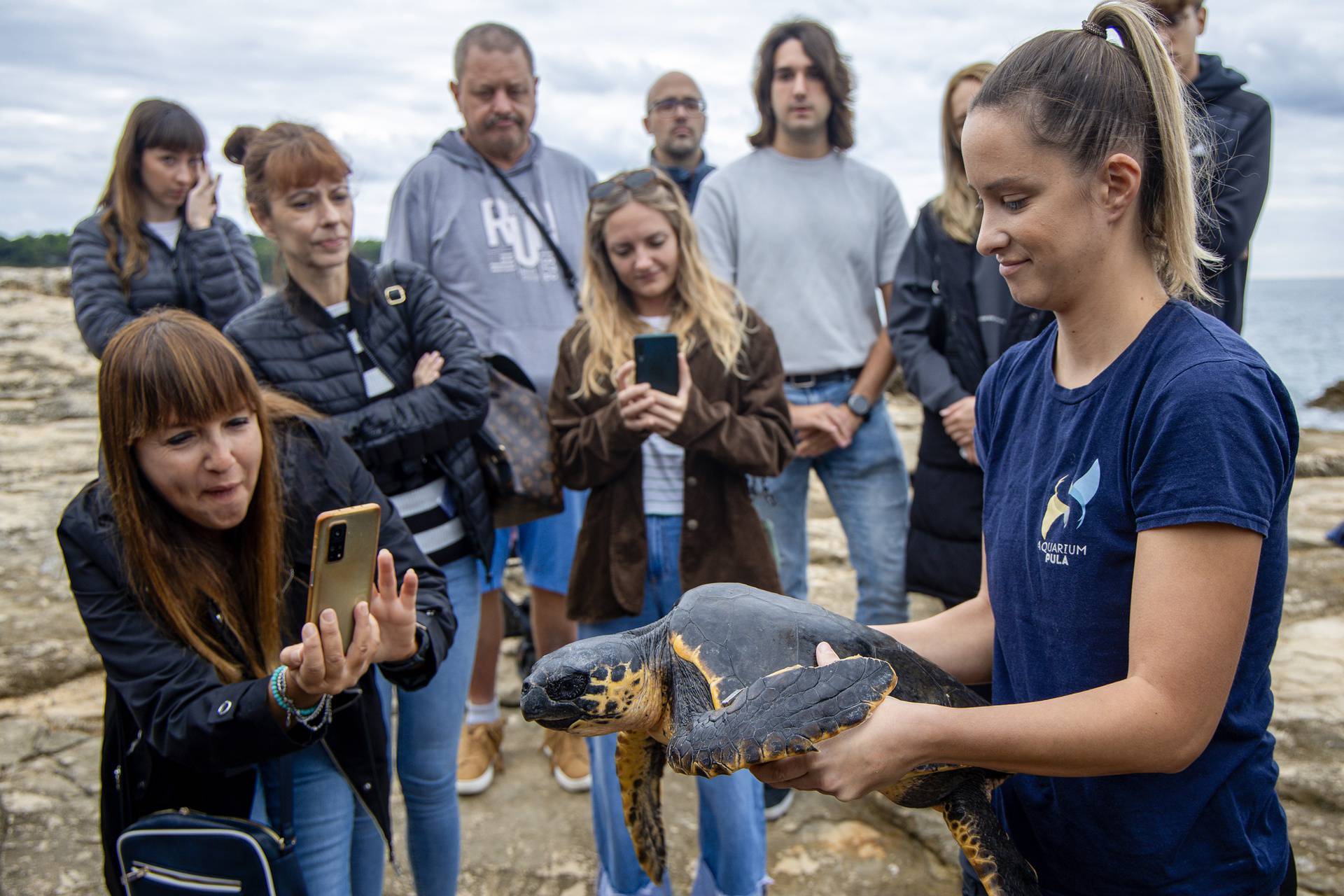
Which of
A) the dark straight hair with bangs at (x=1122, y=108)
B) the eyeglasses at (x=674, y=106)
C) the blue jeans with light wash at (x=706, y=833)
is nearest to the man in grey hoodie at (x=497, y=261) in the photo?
the blue jeans with light wash at (x=706, y=833)

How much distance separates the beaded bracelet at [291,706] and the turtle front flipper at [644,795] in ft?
1.96

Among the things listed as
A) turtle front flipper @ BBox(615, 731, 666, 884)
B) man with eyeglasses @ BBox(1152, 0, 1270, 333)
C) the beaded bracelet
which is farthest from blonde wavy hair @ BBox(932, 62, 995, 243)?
the beaded bracelet

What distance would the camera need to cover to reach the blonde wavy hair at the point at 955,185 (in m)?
3.06

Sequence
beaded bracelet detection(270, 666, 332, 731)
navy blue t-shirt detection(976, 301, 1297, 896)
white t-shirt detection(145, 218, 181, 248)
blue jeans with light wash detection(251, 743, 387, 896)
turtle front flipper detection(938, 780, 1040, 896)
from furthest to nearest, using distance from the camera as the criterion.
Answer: white t-shirt detection(145, 218, 181, 248), blue jeans with light wash detection(251, 743, 387, 896), beaded bracelet detection(270, 666, 332, 731), turtle front flipper detection(938, 780, 1040, 896), navy blue t-shirt detection(976, 301, 1297, 896)

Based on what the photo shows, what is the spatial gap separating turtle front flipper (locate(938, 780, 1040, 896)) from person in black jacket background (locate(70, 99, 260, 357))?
3.18 m

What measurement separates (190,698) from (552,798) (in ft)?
5.89

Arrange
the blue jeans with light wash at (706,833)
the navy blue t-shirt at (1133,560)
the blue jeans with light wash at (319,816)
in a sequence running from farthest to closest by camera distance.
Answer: the blue jeans with light wash at (706,833), the blue jeans with light wash at (319,816), the navy blue t-shirt at (1133,560)

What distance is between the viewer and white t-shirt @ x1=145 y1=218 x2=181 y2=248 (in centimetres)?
353

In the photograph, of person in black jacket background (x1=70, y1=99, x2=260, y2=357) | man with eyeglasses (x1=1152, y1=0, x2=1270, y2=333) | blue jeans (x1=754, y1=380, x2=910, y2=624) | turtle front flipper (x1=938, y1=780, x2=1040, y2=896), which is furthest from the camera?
person in black jacket background (x1=70, y1=99, x2=260, y2=357)

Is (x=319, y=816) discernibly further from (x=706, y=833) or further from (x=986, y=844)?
(x=986, y=844)

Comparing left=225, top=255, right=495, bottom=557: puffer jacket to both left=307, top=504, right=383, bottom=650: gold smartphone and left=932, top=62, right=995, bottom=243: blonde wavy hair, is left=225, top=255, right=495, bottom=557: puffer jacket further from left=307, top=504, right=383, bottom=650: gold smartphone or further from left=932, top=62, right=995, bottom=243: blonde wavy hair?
left=932, top=62, right=995, bottom=243: blonde wavy hair

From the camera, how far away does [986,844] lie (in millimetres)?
1276

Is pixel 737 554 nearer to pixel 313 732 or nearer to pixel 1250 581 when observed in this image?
pixel 313 732

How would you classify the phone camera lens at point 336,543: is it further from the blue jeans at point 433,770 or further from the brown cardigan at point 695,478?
the brown cardigan at point 695,478
